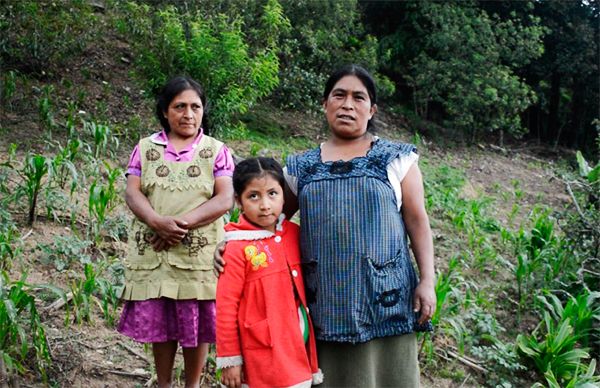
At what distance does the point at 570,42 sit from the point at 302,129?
813 centimetres

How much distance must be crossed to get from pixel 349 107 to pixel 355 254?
535 millimetres

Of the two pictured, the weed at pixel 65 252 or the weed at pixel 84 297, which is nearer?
the weed at pixel 84 297

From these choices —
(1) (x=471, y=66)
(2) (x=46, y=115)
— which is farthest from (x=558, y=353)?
(1) (x=471, y=66)

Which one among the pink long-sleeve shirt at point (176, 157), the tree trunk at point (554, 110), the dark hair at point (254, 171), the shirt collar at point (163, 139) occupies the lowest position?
the dark hair at point (254, 171)

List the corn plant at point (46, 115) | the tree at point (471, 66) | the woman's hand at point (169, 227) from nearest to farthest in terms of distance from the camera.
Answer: the woman's hand at point (169, 227) → the corn plant at point (46, 115) → the tree at point (471, 66)

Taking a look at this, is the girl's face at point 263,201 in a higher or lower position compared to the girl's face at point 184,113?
lower

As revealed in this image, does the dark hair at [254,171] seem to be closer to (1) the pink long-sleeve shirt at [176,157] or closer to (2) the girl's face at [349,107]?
(2) the girl's face at [349,107]

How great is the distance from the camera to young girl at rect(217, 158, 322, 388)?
2066 millimetres

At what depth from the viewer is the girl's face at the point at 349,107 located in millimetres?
2236

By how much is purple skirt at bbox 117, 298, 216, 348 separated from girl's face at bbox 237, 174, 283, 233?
0.69 m

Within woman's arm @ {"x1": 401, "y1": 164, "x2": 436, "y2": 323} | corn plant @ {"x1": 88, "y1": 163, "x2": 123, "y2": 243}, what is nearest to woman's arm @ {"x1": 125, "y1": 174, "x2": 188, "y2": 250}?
woman's arm @ {"x1": 401, "y1": 164, "x2": 436, "y2": 323}

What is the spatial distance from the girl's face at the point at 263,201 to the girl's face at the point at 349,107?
319 millimetres

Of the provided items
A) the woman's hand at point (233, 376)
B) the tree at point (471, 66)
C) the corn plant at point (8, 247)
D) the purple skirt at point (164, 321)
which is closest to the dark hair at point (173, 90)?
the purple skirt at point (164, 321)

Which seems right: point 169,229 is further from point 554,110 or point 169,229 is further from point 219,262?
point 554,110
